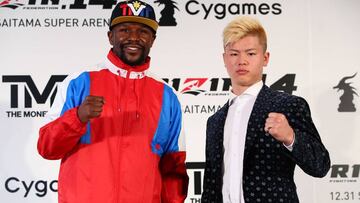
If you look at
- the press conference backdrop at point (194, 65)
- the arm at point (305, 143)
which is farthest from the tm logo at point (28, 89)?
the arm at point (305, 143)

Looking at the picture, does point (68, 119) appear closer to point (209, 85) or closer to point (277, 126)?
point (277, 126)

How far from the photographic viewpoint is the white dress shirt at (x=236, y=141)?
1.50m

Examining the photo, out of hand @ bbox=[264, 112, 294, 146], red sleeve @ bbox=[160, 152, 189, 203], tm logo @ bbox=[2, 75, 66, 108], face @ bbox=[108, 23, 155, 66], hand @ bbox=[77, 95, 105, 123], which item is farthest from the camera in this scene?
tm logo @ bbox=[2, 75, 66, 108]

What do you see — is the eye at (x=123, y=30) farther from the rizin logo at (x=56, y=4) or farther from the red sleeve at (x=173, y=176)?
the rizin logo at (x=56, y=4)

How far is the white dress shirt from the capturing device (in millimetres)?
1499

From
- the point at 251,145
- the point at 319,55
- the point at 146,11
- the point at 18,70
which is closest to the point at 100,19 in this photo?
the point at 18,70

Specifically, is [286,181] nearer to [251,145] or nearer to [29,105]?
[251,145]

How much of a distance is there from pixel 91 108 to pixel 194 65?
127 cm

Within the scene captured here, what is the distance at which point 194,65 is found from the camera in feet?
8.50

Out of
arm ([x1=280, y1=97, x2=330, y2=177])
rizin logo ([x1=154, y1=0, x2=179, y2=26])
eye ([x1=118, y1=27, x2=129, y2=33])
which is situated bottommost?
arm ([x1=280, y1=97, x2=330, y2=177])

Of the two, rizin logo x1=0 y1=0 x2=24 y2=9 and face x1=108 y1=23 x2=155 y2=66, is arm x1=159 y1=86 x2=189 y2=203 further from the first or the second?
rizin logo x1=0 y1=0 x2=24 y2=9

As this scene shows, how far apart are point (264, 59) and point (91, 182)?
2.33 feet

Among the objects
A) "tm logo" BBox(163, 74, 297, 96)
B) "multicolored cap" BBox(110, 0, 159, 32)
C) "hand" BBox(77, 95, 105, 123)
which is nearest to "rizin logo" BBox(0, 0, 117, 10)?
"tm logo" BBox(163, 74, 297, 96)

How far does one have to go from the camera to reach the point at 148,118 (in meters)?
1.64
